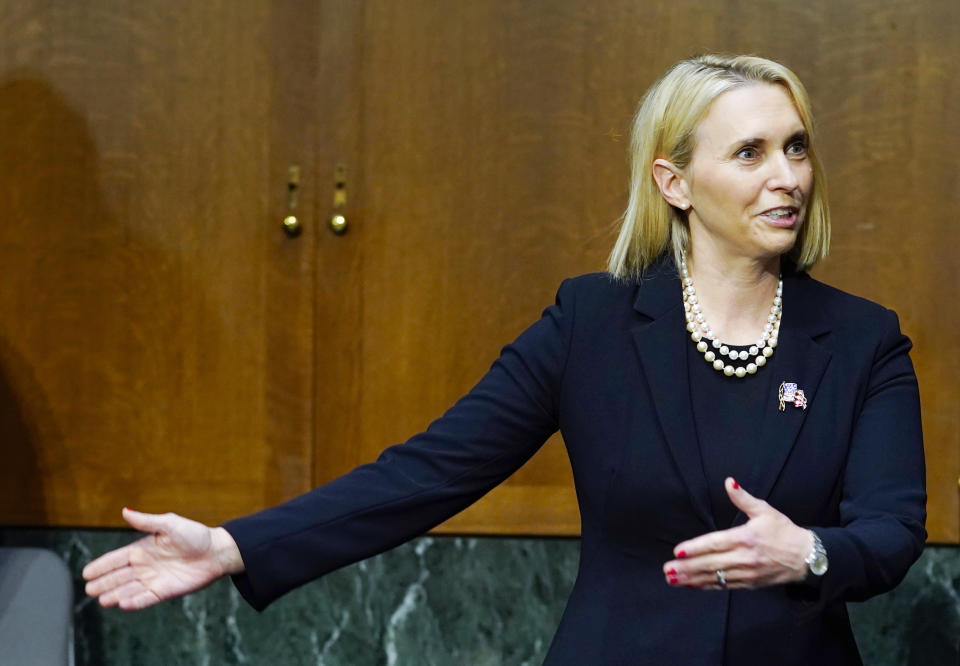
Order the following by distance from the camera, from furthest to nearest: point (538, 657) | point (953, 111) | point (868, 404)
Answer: point (538, 657), point (953, 111), point (868, 404)

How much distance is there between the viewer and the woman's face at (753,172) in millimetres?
1850

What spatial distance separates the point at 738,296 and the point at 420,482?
1.62ft

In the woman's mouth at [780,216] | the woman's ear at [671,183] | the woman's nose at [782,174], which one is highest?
the woman's nose at [782,174]

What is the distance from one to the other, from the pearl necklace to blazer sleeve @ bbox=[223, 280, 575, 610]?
0.54ft

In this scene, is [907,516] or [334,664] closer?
[907,516]

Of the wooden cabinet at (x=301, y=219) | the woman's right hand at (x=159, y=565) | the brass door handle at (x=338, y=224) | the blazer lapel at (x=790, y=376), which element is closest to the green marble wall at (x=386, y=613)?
the wooden cabinet at (x=301, y=219)

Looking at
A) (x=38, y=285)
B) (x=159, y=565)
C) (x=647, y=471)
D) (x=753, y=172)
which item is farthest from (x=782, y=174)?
(x=38, y=285)

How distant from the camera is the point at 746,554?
145 centimetres

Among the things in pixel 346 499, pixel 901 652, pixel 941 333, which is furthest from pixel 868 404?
pixel 901 652

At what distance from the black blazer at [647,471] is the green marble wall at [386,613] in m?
1.03

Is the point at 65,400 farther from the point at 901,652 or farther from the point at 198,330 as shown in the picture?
the point at 901,652

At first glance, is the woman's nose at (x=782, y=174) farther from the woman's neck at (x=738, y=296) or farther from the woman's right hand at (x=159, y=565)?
the woman's right hand at (x=159, y=565)

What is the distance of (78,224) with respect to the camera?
9.34 ft

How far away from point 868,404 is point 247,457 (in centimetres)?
143
